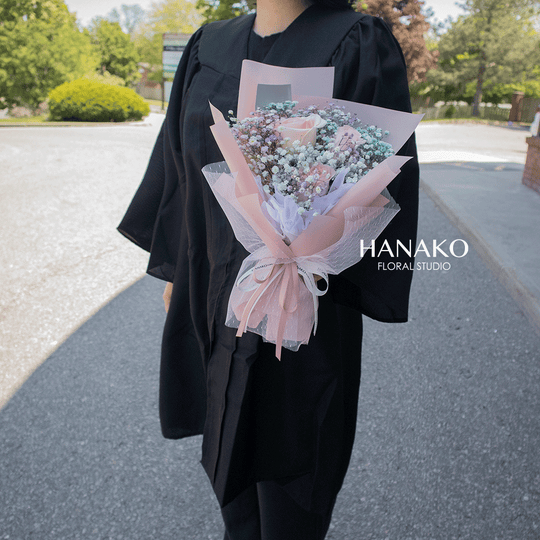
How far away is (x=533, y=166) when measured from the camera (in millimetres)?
8180

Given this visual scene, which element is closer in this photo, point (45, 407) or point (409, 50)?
point (45, 407)

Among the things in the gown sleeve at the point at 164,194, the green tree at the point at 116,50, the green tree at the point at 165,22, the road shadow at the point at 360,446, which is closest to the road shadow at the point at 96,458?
the road shadow at the point at 360,446

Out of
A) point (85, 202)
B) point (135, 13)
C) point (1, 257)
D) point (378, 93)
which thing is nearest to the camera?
point (378, 93)

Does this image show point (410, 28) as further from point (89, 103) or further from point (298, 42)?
point (298, 42)

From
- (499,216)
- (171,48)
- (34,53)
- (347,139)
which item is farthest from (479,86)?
(347,139)

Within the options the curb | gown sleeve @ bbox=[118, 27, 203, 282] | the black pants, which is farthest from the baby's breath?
the curb

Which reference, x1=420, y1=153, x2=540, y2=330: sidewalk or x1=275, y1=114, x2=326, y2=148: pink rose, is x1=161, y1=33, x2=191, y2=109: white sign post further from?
x1=275, y1=114, x2=326, y2=148: pink rose

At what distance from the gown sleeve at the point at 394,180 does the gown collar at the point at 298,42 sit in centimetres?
3

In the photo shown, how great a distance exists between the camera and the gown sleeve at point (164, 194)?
158 centimetres

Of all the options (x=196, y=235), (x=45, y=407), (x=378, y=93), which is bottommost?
(x=45, y=407)

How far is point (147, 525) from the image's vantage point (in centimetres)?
200

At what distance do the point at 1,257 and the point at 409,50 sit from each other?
35716 mm

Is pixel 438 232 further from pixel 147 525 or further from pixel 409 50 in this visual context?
pixel 409 50

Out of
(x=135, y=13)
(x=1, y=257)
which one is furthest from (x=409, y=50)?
(x=135, y=13)
